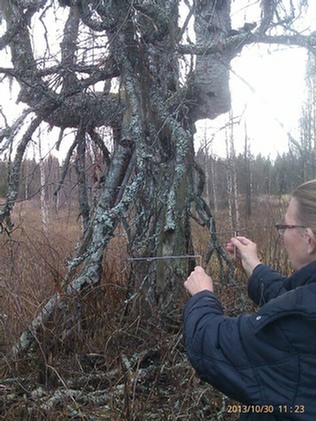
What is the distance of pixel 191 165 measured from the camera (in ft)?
9.18

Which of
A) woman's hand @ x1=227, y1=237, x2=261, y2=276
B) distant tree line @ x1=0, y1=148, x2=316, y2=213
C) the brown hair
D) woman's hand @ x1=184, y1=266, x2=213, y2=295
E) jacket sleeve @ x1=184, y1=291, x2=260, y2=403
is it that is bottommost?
jacket sleeve @ x1=184, y1=291, x2=260, y2=403

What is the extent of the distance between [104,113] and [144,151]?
1.14 metres

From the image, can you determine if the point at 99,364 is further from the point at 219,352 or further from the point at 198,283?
the point at 219,352

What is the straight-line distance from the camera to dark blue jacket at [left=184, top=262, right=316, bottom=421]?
115 cm

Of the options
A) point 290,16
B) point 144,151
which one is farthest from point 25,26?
point 290,16

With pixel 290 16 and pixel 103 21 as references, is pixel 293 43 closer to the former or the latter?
pixel 290 16

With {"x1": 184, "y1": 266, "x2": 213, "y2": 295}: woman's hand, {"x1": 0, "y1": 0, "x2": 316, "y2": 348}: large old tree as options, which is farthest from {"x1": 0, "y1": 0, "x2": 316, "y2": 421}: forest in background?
{"x1": 184, "y1": 266, "x2": 213, "y2": 295}: woman's hand

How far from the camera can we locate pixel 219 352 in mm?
1242

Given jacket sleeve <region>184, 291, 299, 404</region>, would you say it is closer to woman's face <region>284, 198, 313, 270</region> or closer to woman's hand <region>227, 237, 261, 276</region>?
woman's face <region>284, 198, 313, 270</region>

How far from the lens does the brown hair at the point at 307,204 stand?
4.36 feet

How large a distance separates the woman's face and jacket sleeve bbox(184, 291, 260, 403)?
0.29 metres

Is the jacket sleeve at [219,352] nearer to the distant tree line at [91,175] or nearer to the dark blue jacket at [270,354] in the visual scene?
the dark blue jacket at [270,354]

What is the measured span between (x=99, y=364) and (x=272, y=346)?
5.25ft

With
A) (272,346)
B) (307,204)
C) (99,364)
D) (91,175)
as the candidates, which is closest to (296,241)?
(307,204)
